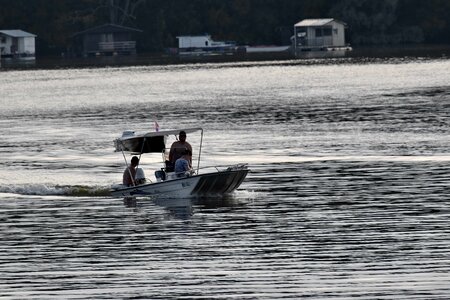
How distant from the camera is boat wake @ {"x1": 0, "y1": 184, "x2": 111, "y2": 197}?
51219mm

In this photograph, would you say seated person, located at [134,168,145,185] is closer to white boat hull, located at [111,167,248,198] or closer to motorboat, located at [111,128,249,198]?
motorboat, located at [111,128,249,198]

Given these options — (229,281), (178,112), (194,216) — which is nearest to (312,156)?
(194,216)

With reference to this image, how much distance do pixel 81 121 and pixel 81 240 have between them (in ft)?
183

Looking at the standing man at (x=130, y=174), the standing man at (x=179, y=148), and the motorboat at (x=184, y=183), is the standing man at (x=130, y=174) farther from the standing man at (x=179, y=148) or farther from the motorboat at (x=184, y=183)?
the standing man at (x=179, y=148)

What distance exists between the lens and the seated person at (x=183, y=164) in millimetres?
47906

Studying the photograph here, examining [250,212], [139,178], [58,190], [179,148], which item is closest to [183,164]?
[179,148]

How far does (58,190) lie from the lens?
172ft

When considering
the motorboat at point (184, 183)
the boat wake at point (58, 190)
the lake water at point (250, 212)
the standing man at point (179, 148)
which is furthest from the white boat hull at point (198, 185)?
the boat wake at point (58, 190)

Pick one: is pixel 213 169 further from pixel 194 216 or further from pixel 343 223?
pixel 343 223

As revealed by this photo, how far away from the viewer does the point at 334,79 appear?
483 feet

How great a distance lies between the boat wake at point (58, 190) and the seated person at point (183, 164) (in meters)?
3.74

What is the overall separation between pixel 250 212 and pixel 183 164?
15.3 feet

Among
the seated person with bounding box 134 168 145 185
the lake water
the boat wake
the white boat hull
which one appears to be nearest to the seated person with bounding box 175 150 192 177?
the white boat hull

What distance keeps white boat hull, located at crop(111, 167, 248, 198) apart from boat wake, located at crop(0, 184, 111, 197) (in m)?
2.77
